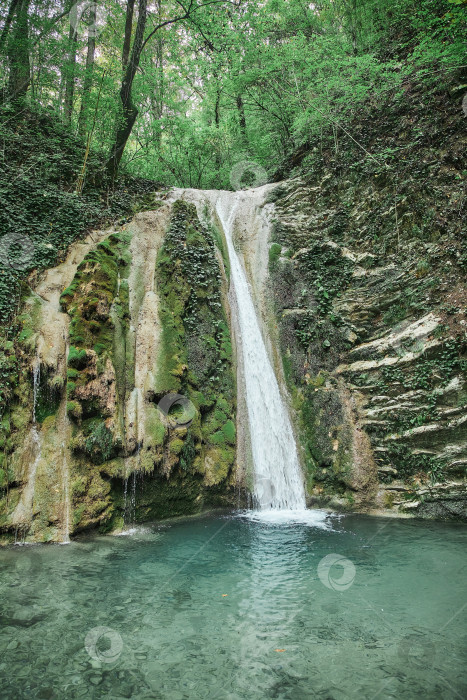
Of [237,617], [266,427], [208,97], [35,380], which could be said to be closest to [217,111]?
[208,97]

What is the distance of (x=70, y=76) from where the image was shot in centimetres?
1166

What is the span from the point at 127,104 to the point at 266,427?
10.0 m

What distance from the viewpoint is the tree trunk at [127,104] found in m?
10.8

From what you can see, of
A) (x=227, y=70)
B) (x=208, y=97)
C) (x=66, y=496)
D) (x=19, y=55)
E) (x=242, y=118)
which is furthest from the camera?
(x=242, y=118)

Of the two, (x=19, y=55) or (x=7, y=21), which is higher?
(x=7, y=21)

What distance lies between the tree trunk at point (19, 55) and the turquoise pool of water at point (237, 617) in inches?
535

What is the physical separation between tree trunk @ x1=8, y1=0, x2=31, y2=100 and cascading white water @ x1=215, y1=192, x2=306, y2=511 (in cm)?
971

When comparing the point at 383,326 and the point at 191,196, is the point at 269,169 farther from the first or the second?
the point at 383,326

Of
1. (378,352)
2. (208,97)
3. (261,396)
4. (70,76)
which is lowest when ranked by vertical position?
(261,396)

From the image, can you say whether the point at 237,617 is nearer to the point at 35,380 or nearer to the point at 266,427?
the point at 266,427

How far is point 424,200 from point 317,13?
12277mm

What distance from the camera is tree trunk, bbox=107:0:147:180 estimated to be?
10.8 meters

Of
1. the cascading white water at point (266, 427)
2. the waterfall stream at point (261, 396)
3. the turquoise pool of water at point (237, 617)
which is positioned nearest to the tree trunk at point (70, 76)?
the waterfall stream at point (261, 396)

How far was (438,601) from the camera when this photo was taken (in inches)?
154
